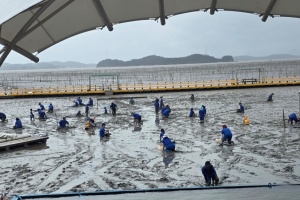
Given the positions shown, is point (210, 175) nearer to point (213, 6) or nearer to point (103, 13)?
point (213, 6)

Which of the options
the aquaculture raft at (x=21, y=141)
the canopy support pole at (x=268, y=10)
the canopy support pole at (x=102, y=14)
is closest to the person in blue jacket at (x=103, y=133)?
the aquaculture raft at (x=21, y=141)

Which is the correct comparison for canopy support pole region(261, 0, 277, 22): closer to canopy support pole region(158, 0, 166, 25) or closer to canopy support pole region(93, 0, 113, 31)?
canopy support pole region(158, 0, 166, 25)

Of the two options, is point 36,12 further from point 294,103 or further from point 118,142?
point 294,103

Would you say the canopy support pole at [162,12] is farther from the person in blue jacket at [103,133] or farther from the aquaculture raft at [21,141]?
the person in blue jacket at [103,133]

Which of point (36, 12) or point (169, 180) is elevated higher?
point (36, 12)

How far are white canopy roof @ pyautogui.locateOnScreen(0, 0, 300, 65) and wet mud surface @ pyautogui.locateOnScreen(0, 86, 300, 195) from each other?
7.20 meters

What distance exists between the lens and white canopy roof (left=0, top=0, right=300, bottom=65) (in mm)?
3196

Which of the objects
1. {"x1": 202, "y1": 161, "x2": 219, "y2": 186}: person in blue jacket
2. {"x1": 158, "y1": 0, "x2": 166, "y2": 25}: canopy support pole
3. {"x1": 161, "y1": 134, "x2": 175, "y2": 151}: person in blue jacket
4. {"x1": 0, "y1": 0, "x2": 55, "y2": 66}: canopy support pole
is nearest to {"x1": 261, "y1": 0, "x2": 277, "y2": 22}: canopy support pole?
{"x1": 158, "y1": 0, "x2": 166, "y2": 25}: canopy support pole

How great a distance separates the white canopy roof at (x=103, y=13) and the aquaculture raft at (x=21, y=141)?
43.2 ft

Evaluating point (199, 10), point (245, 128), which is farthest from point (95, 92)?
point (199, 10)

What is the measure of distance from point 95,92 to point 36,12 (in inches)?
1565

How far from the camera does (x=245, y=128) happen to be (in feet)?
62.0

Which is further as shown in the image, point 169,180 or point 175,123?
point 175,123

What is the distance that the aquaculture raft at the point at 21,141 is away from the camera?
50.9 feet
